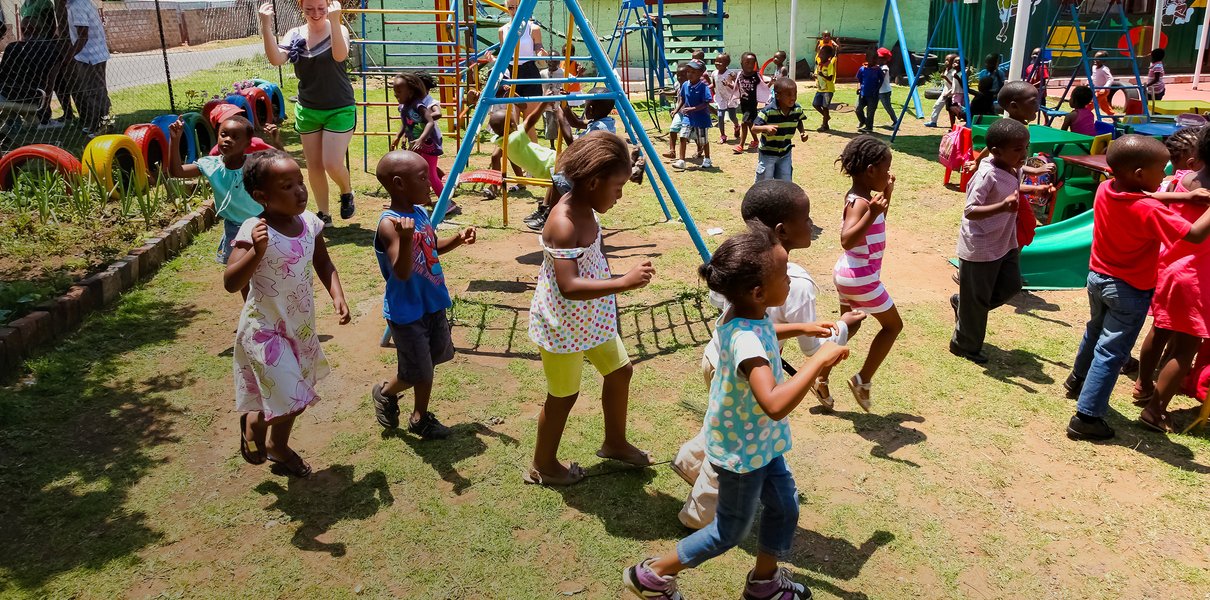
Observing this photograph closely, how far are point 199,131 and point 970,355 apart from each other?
9031 mm

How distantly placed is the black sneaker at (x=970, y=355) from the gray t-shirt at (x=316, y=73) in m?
5.21

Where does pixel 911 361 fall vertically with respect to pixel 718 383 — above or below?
below

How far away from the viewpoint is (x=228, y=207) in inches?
202

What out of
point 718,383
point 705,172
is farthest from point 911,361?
point 705,172

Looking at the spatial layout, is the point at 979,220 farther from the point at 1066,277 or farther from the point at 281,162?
the point at 281,162

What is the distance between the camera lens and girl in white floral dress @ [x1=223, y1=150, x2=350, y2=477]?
351 cm

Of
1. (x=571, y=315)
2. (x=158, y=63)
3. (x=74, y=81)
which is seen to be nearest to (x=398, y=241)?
(x=571, y=315)

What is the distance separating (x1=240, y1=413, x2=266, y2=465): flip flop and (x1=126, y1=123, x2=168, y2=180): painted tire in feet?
16.6

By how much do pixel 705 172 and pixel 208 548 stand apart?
844 centimetres

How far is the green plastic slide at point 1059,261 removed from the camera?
21.2 feet

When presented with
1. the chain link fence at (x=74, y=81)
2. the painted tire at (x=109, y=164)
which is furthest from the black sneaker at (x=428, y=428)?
the chain link fence at (x=74, y=81)

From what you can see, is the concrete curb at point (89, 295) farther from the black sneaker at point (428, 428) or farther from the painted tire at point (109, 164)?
the black sneaker at point (428, 428)

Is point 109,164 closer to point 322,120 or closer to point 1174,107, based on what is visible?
point 322,120

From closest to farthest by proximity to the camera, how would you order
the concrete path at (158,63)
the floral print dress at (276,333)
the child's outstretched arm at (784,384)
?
the child's outstretched arm at (784,384) < the floral print dress at (276,333) < the concrete path at (158,63)
